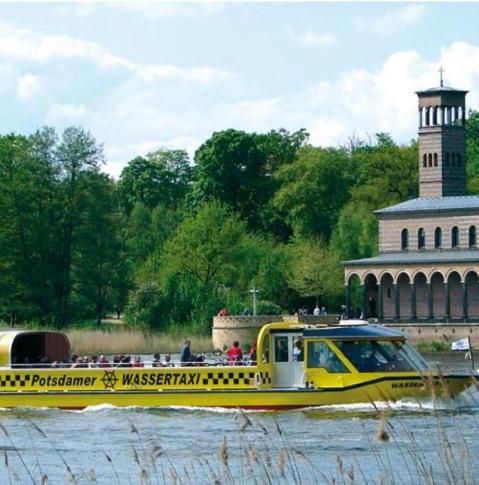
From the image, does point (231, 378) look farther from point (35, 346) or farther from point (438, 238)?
point (438, 238)

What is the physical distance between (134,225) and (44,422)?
342ft

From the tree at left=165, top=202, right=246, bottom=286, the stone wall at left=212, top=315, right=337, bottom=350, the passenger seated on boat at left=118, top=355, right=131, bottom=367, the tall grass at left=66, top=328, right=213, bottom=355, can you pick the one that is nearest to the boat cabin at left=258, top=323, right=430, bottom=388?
the passenger seated on boat at left=118, top=355, right=131, bottom=367

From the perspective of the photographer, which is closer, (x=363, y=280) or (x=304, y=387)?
(x=304, y=387)

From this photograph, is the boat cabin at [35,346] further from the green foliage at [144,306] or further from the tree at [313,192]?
the tree at [313,192]

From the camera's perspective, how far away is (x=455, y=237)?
395 feet

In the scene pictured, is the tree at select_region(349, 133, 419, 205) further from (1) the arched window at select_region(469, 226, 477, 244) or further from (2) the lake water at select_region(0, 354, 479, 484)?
(2) the lake water at select_region(0, 354, 479, 484)

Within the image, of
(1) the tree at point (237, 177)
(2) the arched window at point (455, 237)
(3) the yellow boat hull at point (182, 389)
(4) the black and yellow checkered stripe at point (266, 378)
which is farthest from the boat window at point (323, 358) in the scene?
(1) the tree at point (237, 177)

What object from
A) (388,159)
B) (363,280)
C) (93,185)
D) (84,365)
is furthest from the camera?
(388,159)

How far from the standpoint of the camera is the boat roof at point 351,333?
48.3 m

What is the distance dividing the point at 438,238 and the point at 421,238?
1245 mm

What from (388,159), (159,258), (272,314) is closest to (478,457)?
(272,314)

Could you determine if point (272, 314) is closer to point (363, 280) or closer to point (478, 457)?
point (363, 280)

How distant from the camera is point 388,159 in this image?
14262 cm

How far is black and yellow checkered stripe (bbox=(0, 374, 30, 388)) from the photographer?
5088 cm
